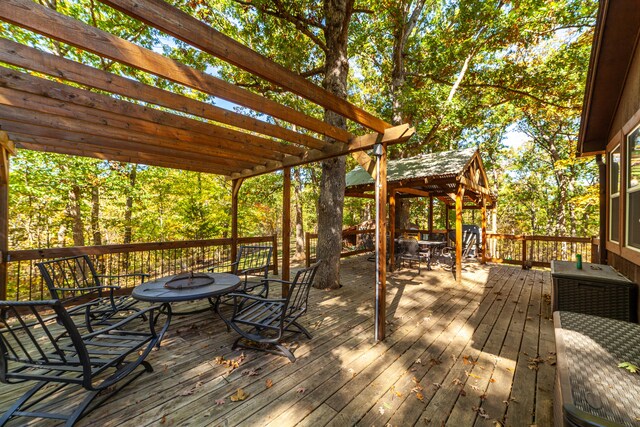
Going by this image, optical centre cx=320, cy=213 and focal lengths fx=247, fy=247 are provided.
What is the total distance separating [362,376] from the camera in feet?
8.37

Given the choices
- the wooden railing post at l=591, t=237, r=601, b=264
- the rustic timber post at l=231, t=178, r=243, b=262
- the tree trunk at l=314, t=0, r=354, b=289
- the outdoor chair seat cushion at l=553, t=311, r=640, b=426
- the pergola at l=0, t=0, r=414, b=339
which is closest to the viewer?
the outdoor chair seat cushion at l=553, t=311, r=640, b=426

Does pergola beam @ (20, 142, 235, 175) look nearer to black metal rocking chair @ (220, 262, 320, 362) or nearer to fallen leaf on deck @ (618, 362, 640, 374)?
black metal rocking chair @ (220, 262, 320, 362)

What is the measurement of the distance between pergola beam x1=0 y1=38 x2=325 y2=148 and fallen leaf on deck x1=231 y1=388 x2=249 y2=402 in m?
2.93

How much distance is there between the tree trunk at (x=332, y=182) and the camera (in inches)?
213

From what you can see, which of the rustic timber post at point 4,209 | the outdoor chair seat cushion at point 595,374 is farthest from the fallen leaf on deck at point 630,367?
the rustic timber post at point 4,209

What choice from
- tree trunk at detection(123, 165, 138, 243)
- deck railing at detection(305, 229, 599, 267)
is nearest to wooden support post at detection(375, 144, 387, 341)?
deck railing at detection(305, 229, 599, 267)

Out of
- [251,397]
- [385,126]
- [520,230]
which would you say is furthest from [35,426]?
[520,230]

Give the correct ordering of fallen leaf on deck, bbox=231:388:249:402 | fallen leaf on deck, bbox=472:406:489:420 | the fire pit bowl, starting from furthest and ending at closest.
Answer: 1. the fire pit bowl
2. fallen leaf on deck, bbox=231:388:249:402
3. fallen leaf on deck, bbox=472:406:489:420

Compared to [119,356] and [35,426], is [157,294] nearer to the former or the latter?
[119,356]

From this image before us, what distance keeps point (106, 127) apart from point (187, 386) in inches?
139

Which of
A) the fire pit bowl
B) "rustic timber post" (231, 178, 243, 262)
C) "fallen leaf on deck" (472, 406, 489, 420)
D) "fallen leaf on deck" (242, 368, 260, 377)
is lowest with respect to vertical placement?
"fallen leaf on deck" (472, 406, 489, 420)

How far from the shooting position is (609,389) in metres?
1.49

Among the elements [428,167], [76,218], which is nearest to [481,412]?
[428,167]

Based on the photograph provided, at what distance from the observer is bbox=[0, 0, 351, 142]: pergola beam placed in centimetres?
155
